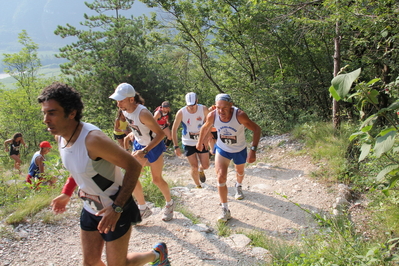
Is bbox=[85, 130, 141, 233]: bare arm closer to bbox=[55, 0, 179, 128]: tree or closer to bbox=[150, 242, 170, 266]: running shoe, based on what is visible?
bbox=[150, 242, 170, 266]: running shoe

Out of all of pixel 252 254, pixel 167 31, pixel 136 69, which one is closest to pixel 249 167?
pixel 252 254

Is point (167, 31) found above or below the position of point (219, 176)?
above

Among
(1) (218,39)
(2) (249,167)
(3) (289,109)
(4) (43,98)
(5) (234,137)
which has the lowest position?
(2) (249,167)

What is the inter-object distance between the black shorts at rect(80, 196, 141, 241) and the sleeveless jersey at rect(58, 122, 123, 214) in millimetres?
71

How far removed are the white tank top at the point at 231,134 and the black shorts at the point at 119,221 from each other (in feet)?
8.18

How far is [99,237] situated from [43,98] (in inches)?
50.0

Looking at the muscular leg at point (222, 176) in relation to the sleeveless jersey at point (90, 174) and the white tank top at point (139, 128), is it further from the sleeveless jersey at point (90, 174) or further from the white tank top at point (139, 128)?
the sleeveless jersey at point (90, 174)

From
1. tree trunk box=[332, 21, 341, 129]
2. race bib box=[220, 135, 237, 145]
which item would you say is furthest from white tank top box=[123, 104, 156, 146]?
tree trunk box=[332, 21, 341, 129]

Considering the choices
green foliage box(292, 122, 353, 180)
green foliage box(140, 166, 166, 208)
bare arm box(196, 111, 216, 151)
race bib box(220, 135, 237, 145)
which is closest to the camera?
race bib box(220, 135, 237, 145)

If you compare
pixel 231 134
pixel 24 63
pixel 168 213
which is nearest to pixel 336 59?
pixel 231 134

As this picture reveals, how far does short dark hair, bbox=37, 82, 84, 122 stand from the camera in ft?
7.14

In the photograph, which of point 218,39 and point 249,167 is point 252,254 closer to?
→ point 249,167

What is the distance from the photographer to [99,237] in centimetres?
247

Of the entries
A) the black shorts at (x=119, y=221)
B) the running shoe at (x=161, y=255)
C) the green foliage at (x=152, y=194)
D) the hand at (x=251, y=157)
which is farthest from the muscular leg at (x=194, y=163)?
the black shorts at (x=119, y=221)
